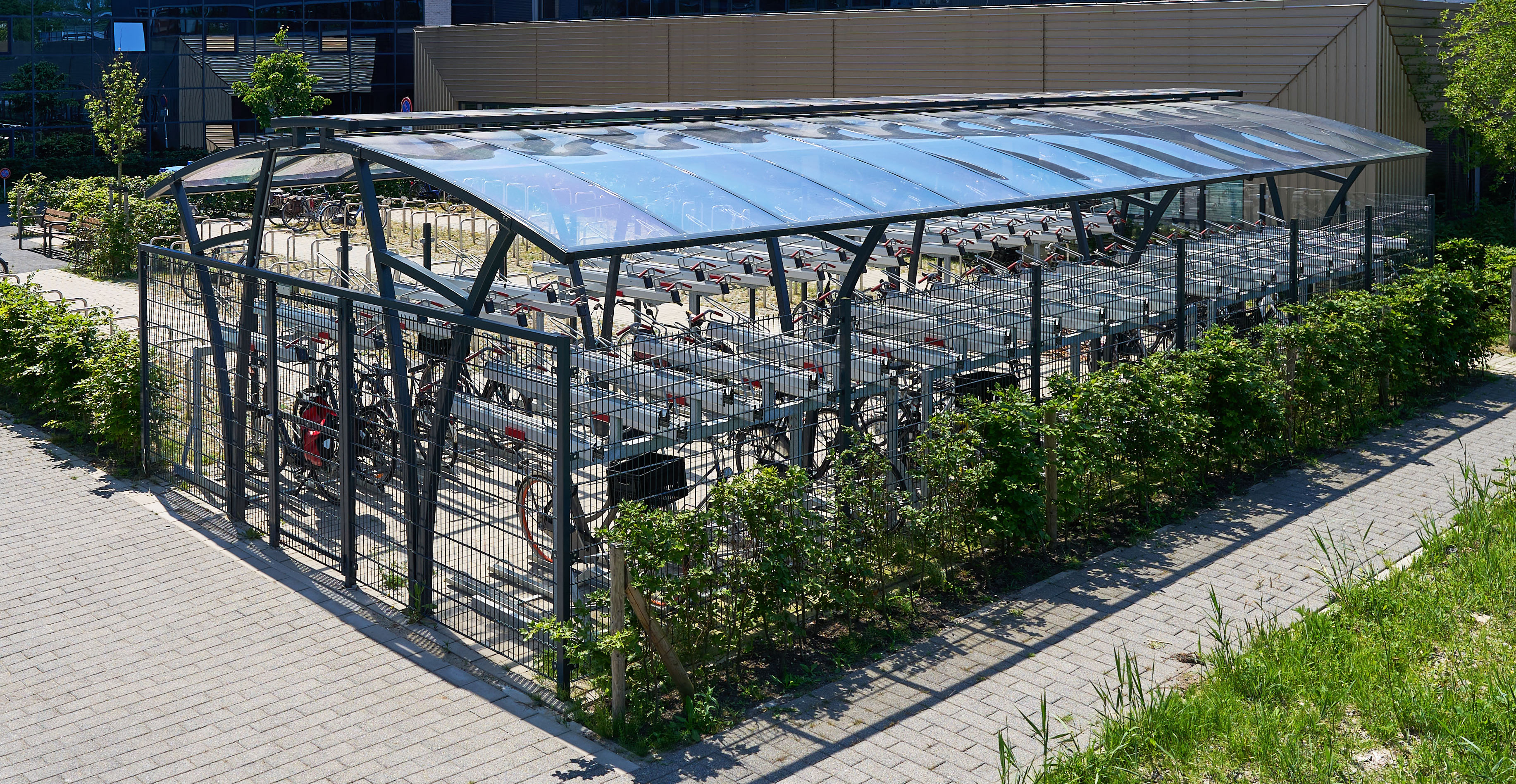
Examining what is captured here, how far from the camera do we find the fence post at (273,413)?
723 centimetres

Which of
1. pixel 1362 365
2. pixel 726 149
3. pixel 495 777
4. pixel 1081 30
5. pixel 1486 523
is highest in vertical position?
pixel 1081 30

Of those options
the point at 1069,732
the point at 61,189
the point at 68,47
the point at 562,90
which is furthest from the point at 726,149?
the point at 68,47

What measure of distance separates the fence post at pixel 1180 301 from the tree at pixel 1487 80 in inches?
339

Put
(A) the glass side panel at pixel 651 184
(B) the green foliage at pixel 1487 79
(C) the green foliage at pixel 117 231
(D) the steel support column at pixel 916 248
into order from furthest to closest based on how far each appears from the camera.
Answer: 1. (C) the green foliage at pixel 117 231
2. (B) the green foliage at pixel 1487 79
3. (D) the steel support column at pixel 916 248
4. (A) the glass side panel at pixel 651 184

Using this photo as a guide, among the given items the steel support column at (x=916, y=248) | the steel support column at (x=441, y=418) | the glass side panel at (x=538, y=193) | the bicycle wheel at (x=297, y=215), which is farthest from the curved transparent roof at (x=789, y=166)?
the bicycle wheel at (x=297, y=215)

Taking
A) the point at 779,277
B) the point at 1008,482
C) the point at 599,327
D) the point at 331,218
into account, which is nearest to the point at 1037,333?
the point at 1008,482

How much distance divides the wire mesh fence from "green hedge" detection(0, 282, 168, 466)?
46 cm

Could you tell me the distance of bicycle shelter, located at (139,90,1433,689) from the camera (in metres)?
6.13

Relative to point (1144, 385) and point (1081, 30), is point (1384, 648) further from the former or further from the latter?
point (1081, 30)

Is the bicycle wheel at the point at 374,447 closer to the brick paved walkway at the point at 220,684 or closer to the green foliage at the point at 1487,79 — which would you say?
the brick paved walkway at the point at 220,684

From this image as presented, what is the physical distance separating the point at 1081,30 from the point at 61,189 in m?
16.4

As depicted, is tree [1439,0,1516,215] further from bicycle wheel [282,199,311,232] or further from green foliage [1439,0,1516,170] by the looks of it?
bicycle wheel [282,199,311,232]

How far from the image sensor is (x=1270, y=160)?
12.2 m

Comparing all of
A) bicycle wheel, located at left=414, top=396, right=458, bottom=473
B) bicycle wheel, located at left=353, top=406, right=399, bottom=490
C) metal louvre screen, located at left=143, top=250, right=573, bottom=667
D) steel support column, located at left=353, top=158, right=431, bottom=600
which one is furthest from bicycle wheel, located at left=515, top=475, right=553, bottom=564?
bicycle wheel, located at left=353, top=406, right=399, bottom=490
